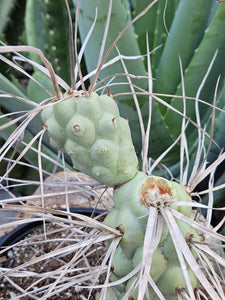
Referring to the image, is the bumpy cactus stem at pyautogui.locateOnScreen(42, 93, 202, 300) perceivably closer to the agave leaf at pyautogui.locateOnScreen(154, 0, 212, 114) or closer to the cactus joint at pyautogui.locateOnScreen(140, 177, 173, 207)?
the cactus joint at pyautogui.locateOnScreen(140, 177, 173, 207)

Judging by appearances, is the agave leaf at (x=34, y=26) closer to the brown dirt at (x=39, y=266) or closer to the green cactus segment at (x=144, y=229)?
the brown dirt at (x=39, y=266)

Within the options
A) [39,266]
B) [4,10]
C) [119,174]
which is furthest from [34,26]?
[119,174]

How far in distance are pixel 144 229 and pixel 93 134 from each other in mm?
122

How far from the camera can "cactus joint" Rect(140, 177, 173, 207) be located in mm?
438

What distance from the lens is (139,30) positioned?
1139 mm

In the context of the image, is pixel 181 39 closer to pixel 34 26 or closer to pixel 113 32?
pixel 113 32

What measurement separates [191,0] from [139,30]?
205 millimetres

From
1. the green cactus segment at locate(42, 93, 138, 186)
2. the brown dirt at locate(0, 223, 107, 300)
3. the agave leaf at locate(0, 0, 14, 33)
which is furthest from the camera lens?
→ the agave leaf at locate(0, 0, 14, 33)

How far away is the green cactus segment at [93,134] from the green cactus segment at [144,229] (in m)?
0.03

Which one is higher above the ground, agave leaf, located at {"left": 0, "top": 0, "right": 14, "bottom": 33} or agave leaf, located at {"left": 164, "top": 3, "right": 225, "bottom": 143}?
agave leaf, located at {"left": 0, "top": 0, "right": 14, "bottom": 33}

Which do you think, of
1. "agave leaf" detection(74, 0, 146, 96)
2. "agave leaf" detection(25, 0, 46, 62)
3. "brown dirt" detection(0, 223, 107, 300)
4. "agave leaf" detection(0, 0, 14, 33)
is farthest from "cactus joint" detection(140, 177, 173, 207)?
"agave leaf" detection(0, 0, 14, 33)

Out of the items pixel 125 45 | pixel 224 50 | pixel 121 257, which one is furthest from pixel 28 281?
pixel 224 50

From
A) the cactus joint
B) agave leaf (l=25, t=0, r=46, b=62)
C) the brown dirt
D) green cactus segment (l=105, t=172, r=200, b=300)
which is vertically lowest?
the brown dirt

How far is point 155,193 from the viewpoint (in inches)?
17.5
